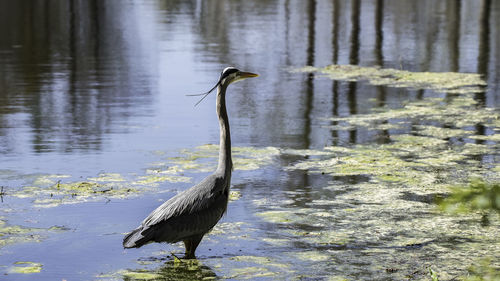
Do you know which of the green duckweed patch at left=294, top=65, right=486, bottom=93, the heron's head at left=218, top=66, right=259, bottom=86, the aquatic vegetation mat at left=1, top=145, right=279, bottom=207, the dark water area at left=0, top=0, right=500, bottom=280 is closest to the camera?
the dark water area at left=0, top=0, right=500, bottom=280

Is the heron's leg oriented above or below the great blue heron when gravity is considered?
below

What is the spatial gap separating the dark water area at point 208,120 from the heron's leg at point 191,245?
14 centimetres

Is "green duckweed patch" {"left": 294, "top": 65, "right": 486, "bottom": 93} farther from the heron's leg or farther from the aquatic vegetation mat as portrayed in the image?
the heron's leg

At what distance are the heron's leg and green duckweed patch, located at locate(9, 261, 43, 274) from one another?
101cm

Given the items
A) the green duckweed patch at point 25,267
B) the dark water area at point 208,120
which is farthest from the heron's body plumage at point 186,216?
the green duckweed patch at point 25,267

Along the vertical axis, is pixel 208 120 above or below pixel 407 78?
below

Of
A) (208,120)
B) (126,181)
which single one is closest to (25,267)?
(126,181)

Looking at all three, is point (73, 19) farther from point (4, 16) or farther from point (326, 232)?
point (326, 232)

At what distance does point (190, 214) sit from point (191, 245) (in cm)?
33

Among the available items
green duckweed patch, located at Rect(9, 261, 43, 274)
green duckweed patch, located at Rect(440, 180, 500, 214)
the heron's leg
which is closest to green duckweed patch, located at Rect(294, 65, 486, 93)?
the heron's leg

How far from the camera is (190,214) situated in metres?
5.69

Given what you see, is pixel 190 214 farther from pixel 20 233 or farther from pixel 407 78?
pixel 407 78

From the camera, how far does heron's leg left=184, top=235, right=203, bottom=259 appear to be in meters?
5.84

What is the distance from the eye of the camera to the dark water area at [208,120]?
602 cm
